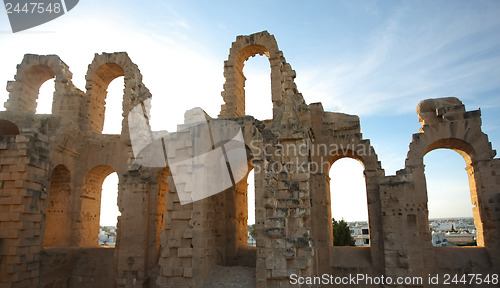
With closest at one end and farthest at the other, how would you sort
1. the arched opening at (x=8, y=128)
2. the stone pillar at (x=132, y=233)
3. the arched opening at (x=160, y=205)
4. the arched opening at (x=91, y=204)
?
1. the stone pillar at (x=132, y=233)
2. the arched opening at (x=160, y=205)
3. the arched opening at (x=8, y=128)
4. the arched opening at (x=91, y=204)

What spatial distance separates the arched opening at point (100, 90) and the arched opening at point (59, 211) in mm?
2456

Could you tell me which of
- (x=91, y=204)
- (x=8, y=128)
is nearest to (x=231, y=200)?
(x=91, y=204)

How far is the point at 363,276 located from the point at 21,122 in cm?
1271

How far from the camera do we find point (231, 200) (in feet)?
37.2

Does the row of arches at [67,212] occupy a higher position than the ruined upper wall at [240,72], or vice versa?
the ruined upper wall at [240,72]

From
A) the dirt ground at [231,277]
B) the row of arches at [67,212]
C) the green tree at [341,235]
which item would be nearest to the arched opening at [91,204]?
the row of arches at [67,212]

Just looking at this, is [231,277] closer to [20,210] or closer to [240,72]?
[20,210]

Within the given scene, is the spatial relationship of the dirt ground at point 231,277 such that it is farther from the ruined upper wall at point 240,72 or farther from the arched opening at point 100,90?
the arched opening at point 100,90

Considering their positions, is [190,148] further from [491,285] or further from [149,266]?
[491,285]

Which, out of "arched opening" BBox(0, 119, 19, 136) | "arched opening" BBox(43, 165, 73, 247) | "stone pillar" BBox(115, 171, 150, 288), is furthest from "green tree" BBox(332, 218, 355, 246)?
"arched opening" BBox(0, 119, 19, 136)

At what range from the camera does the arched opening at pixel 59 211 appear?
40.0 feet

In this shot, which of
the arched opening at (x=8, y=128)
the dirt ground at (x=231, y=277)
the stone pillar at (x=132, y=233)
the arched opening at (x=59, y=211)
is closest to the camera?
the dirt ground at (x=231, y=277)

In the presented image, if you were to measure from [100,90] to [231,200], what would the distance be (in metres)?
7.95

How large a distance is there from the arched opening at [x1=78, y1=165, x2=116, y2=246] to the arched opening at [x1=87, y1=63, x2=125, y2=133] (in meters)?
1.96
